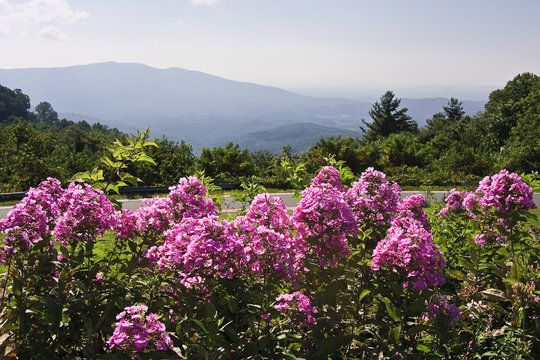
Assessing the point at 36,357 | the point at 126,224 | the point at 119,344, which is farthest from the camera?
the point at 126,224

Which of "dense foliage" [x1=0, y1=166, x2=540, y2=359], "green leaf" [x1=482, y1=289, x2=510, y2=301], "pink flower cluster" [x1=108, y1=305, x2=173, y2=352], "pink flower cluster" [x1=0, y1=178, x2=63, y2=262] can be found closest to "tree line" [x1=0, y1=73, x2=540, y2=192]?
"green leaf" [x1=482, y1=289, x2=510, y2=301]

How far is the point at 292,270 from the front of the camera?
9.25ft

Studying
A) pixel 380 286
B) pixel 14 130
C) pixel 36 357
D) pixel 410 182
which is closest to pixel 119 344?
pixel 36 357

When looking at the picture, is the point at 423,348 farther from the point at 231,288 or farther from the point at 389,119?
the point at 389,119

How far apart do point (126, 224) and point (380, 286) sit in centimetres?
212

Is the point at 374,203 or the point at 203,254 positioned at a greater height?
the point at 374,203

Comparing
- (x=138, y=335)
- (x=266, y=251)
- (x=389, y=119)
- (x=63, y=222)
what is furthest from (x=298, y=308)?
(x=389, y=119)

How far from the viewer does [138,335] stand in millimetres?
2166

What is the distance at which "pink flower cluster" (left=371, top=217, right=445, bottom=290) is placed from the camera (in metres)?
2.76

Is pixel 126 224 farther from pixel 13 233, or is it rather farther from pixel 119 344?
pixel 119 344

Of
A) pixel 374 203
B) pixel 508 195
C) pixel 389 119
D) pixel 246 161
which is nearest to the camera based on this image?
pixel 374 203

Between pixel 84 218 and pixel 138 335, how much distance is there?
120cm

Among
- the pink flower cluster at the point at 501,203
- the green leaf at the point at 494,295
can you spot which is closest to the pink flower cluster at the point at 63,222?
the green leaf at the point at 494,295

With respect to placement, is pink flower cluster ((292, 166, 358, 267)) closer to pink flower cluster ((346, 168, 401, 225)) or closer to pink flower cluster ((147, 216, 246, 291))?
pink flower cluster ((346, 168, 401, 225))
